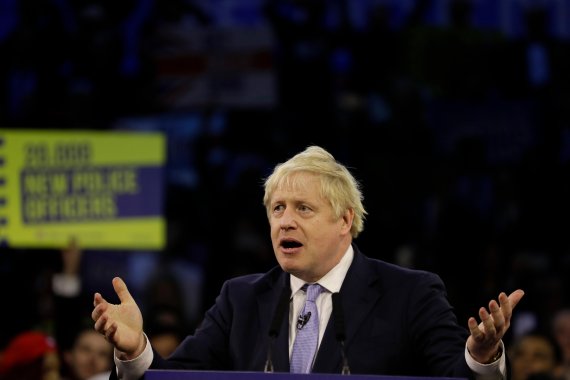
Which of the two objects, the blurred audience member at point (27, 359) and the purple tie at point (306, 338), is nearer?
the purple tie at point (306, 338)

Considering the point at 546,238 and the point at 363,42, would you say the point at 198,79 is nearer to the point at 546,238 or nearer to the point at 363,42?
the point at 363,42

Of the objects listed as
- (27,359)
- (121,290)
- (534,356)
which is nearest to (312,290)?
(121,290)

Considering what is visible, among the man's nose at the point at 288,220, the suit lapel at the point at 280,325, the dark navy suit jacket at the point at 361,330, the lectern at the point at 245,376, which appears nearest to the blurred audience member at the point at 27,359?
the dark navy suit jacket at the point at 361,330

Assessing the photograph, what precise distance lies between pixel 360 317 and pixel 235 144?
547cm

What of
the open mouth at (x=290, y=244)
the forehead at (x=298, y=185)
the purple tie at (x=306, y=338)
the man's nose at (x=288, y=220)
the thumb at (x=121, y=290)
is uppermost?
the forehead at (x=298, y=185)

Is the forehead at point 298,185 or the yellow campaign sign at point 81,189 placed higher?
the forehead at point 298,185

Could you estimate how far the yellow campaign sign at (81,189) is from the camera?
5.94 meters

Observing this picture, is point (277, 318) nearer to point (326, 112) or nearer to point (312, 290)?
point (312, 290)

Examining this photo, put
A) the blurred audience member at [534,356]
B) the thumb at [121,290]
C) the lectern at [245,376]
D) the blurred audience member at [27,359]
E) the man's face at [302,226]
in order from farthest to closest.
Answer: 1. the blurred audience member at [534,356]
2. the blurred audience member at [27,359]
3. the man's face at [302,226]
4. the thumb at [121,290]
5. the lectern at [245,376]

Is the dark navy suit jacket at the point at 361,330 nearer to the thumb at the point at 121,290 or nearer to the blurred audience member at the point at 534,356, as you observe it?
the thumb at the point at 121,290

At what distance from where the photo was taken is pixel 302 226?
3.18 m

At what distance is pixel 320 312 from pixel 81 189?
302 cm

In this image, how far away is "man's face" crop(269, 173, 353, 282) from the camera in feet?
10.4

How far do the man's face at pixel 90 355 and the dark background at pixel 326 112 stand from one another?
194 centimetres
